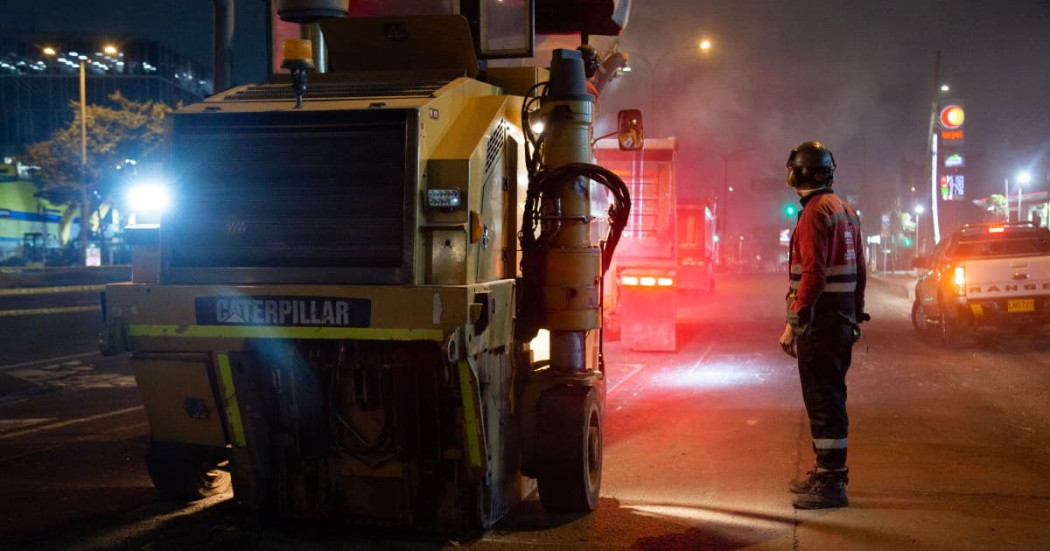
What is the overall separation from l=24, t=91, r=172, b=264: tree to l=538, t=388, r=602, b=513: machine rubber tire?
161ft

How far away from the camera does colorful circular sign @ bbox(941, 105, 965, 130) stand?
27.2 metres

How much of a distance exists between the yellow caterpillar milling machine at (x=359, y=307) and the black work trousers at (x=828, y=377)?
4.76ft

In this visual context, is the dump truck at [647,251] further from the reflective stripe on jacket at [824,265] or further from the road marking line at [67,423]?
the reflective stripe on jacket at [824,265]

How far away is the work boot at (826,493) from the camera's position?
579 cm

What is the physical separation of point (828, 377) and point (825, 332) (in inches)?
10.7

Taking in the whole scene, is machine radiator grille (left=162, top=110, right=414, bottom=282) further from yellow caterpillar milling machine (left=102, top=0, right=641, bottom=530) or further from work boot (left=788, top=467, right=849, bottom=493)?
work boot (left=788, top=467, right=849, bottom=493)

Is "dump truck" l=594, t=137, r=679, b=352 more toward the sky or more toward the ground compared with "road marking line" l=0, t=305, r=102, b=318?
more toward the sky

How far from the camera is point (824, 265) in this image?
5.94 metres

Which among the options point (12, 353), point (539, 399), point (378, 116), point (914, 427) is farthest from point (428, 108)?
point (12, 353)

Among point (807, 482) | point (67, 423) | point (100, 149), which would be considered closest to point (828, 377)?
point (807, 482)

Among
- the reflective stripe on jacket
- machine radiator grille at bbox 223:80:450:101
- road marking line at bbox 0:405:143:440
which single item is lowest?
road marking line at bbox 0:405:143:440

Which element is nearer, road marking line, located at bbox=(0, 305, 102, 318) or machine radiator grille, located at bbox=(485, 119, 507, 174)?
machine radiator grille, located at bbox=(485, 119, 507, 174)

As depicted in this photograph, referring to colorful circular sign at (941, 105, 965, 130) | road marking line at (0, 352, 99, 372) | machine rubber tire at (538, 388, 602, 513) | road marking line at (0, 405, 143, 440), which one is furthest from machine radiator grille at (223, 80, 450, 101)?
colorful circular sign at (941, 105, 965, 130)

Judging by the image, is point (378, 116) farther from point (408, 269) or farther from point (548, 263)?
point (548, 263)
